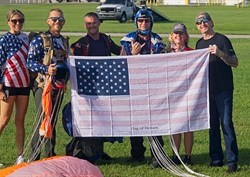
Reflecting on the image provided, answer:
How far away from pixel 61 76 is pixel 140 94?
38.7 inches

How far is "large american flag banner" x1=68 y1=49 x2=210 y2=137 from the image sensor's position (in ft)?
24.6

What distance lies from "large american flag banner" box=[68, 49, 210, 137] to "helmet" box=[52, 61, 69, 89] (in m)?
0.19

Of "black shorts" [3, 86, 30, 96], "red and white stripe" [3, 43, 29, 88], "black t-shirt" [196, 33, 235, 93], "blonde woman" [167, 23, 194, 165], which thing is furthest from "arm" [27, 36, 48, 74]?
"black t-shirt" [196, 33, 235, 93]

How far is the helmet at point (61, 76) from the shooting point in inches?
286

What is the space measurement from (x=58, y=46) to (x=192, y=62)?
161cm

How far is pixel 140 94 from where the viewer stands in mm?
7594

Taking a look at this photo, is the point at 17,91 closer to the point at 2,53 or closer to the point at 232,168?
the point at 2,53

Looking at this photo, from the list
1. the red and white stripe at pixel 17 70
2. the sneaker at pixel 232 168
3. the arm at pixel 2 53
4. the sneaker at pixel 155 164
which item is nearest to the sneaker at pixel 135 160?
the sneaker at pixel 155 164

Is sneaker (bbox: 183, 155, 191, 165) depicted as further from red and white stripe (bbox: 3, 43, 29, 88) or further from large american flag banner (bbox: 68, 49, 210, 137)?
red and white stripe (bbox: 3, 43, 29, 88)

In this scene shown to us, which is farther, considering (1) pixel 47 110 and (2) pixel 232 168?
(2) pixel 232 168

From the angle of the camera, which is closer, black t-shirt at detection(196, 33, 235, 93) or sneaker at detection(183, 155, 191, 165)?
black t-shirt at detection(196, 33, 235, 93)

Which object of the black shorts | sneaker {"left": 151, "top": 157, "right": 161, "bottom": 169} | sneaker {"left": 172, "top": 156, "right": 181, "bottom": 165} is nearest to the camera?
the black shorts

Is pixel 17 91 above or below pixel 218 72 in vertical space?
below

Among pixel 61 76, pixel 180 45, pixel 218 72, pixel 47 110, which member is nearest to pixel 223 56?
pixel 218 72
